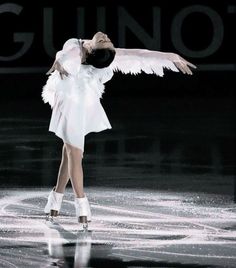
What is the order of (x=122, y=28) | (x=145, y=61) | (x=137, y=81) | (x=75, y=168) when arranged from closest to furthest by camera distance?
(x=75, y=168)
(x=145, y=61)
(x=137, y=81)
(x=122, y=28)

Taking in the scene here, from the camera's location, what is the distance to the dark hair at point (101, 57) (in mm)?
7745

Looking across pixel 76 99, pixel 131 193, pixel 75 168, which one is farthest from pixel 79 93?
pixel 131 193

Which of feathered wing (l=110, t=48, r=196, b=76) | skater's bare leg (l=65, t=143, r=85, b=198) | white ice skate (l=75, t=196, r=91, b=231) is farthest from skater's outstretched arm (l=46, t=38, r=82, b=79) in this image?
white ice skate (l=75, t=196, r=91, b=231)

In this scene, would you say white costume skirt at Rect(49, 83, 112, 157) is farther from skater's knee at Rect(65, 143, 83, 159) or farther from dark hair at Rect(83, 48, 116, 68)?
dark hair at Rect(83, 48, 116, 68)

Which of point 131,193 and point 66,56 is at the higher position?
point 66,56

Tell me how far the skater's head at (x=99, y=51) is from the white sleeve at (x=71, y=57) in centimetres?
7

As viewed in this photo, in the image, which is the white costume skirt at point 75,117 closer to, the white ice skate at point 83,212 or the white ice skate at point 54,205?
the white ice skate at point 83,212

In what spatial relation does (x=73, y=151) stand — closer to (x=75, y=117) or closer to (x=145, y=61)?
(x=75, y=117)

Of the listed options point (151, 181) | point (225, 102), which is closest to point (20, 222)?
point (151, 181)

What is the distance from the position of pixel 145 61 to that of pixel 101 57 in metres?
0.44

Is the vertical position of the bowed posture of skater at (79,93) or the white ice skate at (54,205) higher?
the bowed posture of skater at (79,93)

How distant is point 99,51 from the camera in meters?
7.73

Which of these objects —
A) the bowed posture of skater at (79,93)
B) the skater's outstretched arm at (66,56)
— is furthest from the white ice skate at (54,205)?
the skater's outstretched arm at (66,56)

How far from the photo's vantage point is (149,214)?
27.5 ft
